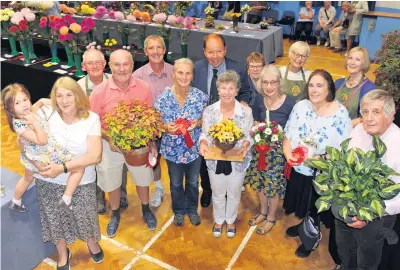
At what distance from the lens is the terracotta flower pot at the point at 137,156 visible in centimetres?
313

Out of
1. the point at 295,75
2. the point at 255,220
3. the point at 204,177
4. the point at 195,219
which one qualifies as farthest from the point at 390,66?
the point at 195,219

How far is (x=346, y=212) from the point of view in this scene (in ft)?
7.72

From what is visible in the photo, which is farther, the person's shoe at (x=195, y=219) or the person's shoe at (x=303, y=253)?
the person's shoe at (x=195, y=219)

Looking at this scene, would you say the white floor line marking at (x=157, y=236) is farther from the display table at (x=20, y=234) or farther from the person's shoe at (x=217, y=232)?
the display table at (x=20, y=234)

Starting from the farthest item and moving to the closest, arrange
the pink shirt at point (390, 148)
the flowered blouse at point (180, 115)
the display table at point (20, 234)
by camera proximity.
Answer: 1. the flowered blouse at point (180, 115)
2. the display table at point (20, 234)
3. the pink shirt at point (390, 148)

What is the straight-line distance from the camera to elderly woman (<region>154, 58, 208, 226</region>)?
3242mm

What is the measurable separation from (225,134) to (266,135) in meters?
0.36

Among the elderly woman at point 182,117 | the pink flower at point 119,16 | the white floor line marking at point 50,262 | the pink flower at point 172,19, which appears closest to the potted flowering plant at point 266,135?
the elderly woman at point 182,117

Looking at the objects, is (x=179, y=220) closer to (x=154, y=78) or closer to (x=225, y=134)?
(x=225, y=134)

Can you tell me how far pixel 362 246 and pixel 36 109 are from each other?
8.58ft

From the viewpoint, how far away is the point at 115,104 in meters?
3.31

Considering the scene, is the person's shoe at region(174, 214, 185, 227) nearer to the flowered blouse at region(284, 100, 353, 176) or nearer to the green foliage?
the flowered blouse at region(284, 100, 353, 176)

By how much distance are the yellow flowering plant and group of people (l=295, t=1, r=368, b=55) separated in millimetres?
7799

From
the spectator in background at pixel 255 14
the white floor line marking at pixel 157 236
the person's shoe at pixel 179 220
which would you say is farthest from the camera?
the spectator in background at pixel 255 14
